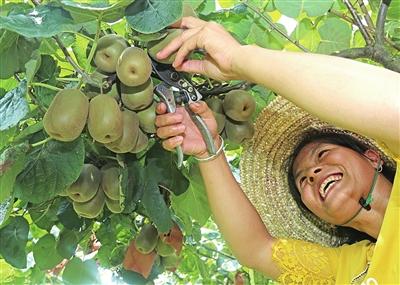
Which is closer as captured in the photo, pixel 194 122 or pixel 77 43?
pixel 194 122

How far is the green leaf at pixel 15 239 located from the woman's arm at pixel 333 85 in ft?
2.75

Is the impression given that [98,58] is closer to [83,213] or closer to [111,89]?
[111,89]

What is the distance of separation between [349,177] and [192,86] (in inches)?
17.0

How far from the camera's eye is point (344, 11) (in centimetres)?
207

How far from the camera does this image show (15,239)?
1.89m

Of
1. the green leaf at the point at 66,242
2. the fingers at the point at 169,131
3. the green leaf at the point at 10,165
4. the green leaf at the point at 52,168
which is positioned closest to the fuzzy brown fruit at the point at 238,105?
the fingers at the point at 169,131

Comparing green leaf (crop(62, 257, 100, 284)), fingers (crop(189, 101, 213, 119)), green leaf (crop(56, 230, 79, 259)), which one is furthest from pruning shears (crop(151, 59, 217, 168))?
green leaf (crop(62, 257, 100, 284))

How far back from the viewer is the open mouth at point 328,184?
164 cm

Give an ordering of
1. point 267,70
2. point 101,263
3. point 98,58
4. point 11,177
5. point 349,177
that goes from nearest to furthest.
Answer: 1. point 267,70
2. point 98,58
3. point 11,177
4. point 349,177
5. point 101,263

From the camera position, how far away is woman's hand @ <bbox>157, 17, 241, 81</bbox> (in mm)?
1353

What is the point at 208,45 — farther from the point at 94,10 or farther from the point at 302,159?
the point at 302,159

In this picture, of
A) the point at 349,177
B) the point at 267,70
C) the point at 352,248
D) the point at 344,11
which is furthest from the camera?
the point at 344,11

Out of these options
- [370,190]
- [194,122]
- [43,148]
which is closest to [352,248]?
[370,190]

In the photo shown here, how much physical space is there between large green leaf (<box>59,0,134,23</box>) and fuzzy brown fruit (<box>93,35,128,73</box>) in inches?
2.3
